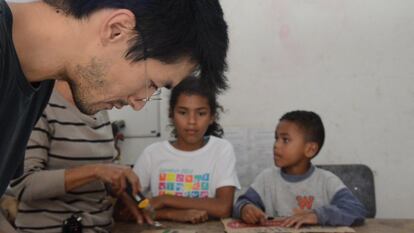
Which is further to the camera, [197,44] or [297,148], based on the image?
[297,148]

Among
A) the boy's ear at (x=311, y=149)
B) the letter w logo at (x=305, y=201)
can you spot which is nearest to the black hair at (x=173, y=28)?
the letter w logo at (x=305, y=201)

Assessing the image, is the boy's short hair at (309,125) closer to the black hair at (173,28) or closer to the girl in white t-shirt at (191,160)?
the girl in white t-shirt at (191,160)

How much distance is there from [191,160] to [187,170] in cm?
5

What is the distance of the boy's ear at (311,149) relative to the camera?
6.47 ft

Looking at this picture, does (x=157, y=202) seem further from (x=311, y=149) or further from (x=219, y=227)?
(x=311, y=149)

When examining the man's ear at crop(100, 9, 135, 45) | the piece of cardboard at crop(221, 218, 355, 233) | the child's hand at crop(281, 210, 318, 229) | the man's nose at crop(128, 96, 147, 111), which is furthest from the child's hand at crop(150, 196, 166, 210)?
the man's ear at crop(100, 9, 135, 45)

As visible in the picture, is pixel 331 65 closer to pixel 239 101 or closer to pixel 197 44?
pixel 239 101

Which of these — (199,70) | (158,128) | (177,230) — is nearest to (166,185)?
(177,230)

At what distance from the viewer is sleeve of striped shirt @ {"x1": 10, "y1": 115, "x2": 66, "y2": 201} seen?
1.25 m

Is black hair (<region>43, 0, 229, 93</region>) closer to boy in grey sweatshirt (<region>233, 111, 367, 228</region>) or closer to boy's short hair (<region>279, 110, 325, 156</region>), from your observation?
boy in grey sweatshirt (<region>233, 111, 367, 228</region>)

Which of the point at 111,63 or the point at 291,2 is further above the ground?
the point at 291,2

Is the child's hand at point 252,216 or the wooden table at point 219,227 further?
the child's hand at point 252,216

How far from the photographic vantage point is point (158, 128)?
269cm

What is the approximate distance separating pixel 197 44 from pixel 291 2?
6.49 feet
